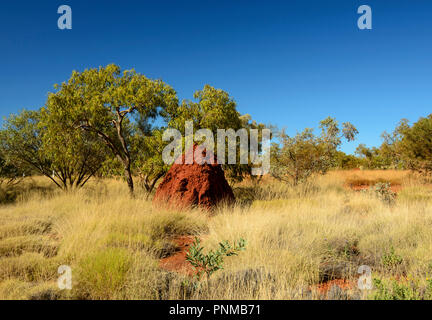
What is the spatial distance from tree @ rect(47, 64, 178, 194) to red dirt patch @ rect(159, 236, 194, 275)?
18.0ft

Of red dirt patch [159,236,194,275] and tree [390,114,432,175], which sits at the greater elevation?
tree [390,114,432,175]

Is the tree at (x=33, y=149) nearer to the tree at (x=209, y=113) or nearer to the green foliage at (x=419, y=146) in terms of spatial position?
the tree at (x=209, y=113)

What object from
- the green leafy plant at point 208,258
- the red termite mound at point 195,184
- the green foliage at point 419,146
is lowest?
the green leafy plant at point 208,258

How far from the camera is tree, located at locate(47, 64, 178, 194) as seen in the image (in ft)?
34.8

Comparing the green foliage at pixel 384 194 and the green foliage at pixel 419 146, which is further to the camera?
the green foliage at pixel 419 146

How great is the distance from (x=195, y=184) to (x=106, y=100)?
4.78 meters

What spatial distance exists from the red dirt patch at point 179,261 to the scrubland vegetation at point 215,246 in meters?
0.19

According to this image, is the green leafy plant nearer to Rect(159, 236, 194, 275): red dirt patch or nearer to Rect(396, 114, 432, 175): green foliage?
Rect(159, 236, 194, 275): red dirt patch

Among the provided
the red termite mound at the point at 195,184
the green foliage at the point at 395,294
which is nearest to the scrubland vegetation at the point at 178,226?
the green foliage at the point at 395,294

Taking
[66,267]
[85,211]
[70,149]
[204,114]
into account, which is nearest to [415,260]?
[66,267]

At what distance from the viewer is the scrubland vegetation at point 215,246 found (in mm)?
3562

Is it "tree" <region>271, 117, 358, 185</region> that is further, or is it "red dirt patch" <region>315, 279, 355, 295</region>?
"tree" <region>271, 117, 358, 185</region>

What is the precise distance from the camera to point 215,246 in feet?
18.2

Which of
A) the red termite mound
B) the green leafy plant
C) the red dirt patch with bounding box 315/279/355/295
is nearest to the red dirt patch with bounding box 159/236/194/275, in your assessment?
the green leafy plant
